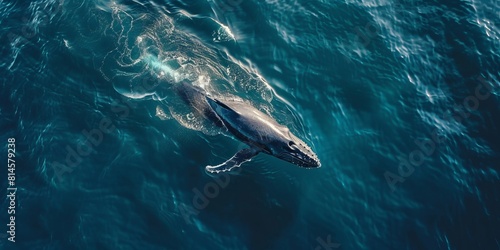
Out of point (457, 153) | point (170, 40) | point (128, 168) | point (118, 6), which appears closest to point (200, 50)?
point (170, 40)

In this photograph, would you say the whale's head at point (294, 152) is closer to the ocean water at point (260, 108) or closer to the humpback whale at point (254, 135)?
the humpback whale at point (254, 135)

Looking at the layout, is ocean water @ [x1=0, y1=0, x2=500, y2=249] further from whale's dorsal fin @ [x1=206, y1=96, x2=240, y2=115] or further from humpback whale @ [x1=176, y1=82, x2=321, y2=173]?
whale's dorsal fin @ [x1=206, y1=96, x2=240, y2=115]

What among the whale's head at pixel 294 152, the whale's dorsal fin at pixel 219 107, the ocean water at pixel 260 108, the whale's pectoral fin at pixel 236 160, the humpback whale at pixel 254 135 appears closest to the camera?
the ocean water at pixel 260 108

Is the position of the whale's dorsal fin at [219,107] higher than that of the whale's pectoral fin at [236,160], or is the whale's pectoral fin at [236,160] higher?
the whale's dorsal fin at [219,107]

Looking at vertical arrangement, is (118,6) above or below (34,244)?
above

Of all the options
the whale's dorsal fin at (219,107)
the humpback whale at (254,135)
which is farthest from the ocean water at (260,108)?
the whale's dorsal fin at (219,107)

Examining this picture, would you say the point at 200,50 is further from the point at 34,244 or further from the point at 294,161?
the point at 34,244

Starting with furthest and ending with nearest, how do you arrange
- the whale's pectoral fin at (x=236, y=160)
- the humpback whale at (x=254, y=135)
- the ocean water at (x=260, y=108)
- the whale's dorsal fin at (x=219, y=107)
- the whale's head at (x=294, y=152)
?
the whale's dorsal fin at (x=219, y=107) → the whale's pectoral fin at (x=236, y=160) → the humpback whale at (x=254, y=135) → the whale's head at (x=294, y=152) → the ocean water at (x=260, y=108)

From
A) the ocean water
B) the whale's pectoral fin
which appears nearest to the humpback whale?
the whale's pectoral fin
